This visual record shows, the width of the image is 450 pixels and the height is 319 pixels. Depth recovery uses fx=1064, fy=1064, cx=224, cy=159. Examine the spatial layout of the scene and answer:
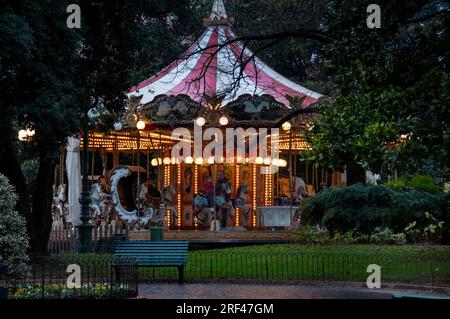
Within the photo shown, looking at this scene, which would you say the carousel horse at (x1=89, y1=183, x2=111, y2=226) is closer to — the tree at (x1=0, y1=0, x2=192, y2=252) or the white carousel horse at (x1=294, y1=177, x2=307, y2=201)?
the white carousel horse at (x1=294, y1=177, x2=307, y2=201)

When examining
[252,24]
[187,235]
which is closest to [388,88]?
[187,235]

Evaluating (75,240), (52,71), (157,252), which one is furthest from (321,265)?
(75,240)

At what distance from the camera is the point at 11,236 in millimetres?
19328

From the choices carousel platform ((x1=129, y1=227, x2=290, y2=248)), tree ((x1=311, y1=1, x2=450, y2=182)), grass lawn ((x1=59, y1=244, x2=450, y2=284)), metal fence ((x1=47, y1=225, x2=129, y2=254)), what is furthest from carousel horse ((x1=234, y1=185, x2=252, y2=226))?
tree ((x1=311, y1=1, x2=450, y2=182))

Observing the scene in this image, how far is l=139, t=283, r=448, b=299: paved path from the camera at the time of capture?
61.4ft

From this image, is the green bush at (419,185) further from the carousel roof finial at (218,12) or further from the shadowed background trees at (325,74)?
the carousel roof finial at (218,12)

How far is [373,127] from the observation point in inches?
776

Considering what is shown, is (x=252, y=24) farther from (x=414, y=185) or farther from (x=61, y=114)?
(x=61, y=114)

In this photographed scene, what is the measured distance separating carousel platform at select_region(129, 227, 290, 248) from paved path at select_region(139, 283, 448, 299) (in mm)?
10673

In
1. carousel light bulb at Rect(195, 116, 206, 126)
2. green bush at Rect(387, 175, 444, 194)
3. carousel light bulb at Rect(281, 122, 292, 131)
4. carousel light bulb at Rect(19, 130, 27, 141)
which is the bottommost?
green bush at Rect(387, 175, 444, 194)

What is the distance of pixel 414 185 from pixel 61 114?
12926 mm

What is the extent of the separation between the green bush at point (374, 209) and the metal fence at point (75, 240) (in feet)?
18.9

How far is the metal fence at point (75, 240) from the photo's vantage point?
27.9 m

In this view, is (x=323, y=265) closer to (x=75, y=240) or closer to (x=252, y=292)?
(x=252, y=292)
